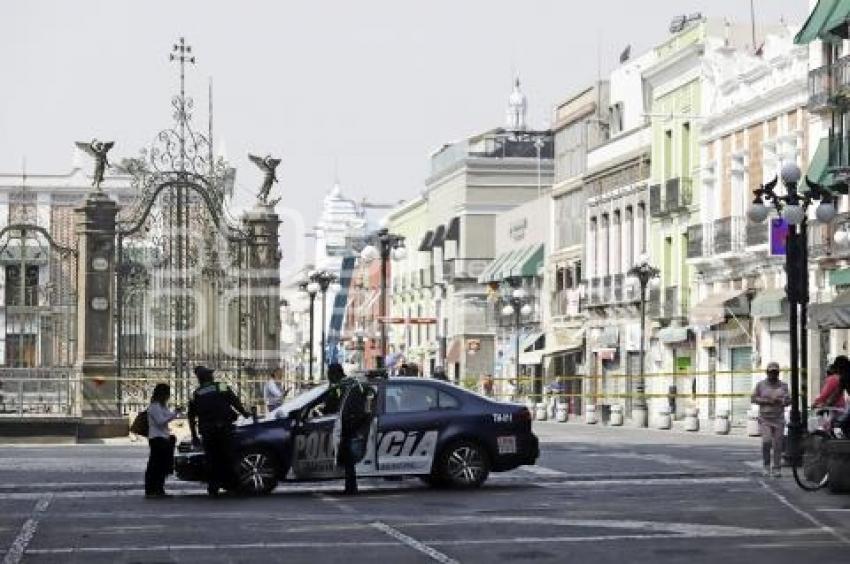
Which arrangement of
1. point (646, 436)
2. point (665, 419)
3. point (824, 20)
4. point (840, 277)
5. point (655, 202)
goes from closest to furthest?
point (646, 436)
point (840, 277)
point (824, 20)
point (665, 419)
point (655, 202)

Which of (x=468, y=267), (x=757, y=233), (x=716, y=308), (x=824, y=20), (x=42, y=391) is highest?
(x=824, y=20)

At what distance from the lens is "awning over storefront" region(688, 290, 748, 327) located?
2562 inches

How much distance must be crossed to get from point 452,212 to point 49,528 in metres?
94.7

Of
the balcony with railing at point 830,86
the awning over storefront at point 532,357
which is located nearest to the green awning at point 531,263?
the awning over storefront at point 532,357

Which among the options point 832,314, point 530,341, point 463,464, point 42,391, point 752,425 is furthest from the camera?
point 530,341

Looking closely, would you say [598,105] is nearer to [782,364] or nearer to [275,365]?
[782,364]

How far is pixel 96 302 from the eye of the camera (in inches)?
1683

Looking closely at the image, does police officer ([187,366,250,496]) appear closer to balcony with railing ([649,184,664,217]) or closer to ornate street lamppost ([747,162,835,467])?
ornate street lamppost ([747,162,835,467])

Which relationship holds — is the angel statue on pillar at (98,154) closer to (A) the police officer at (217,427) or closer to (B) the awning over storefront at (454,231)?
(A) the police officer at (217,427)

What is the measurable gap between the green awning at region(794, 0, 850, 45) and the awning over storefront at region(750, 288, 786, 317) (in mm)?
7273

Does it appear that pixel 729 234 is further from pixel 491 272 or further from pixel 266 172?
pixel 491 272

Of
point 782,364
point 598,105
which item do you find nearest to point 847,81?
point 782,364

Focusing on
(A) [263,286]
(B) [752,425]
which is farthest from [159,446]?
(B) [752,425]

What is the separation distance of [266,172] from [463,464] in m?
A: 18.3
